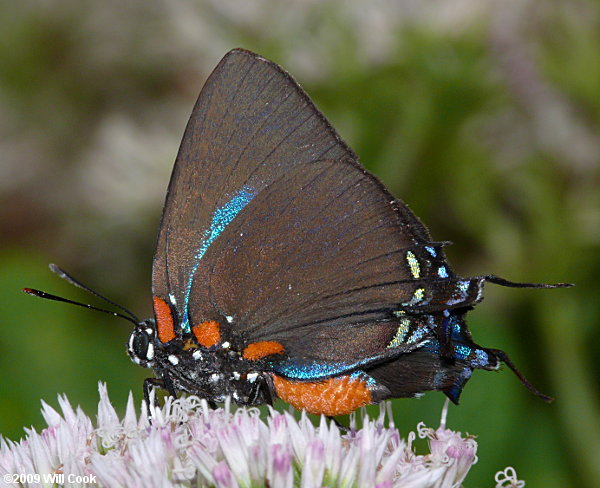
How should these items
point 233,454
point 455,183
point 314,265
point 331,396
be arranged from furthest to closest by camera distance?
1. point 455,183
2. point 314,265
3. point 331,396
4. point 233,454

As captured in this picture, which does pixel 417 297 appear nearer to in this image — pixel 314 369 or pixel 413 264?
pixel 413 264

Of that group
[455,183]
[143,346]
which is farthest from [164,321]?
[455,183]

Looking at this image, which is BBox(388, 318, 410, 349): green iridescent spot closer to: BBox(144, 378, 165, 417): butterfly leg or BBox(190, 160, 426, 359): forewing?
BBox(190, 160, 426, 359): forewing

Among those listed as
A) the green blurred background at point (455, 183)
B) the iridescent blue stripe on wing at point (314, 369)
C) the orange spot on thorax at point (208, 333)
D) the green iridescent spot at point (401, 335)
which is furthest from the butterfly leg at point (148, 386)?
the green blurred background at point (455, 183)

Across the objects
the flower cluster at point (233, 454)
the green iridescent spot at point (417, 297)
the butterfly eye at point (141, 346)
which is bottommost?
the flower cluster at point (233, 454)

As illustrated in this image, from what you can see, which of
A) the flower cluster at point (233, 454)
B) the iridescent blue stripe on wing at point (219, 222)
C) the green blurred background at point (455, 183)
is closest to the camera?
the flower cluster at point (233, 454)

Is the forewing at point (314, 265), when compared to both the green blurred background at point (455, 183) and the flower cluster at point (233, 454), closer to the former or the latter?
the flower cluster at point (233, 454)

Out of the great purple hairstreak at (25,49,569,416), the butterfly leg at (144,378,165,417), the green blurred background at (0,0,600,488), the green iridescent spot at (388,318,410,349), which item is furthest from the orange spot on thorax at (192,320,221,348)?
the green blurred background at (0,0,600,488)

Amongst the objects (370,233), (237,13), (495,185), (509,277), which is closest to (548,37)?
(495,185)
